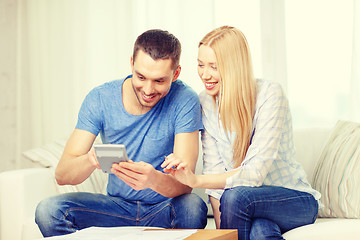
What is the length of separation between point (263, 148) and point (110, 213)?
2.11ft

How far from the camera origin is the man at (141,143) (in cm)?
179

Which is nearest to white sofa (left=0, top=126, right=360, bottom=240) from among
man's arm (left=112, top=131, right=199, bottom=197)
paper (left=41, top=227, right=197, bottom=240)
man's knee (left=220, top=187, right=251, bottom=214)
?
man's arm (left=112, top=131, right=199, bottom=197)

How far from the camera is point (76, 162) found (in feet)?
6.13

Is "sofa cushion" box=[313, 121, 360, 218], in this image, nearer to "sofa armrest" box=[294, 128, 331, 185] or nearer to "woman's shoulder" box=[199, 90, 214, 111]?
"sofa armrest" box=[294, 128, 331, 185]

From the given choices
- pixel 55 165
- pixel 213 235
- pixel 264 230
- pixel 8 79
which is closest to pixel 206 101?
pixel 264 230

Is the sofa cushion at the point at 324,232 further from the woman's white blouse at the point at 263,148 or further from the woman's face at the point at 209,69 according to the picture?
the woman's face at the point at 209,69

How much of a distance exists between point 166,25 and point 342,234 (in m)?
2.08

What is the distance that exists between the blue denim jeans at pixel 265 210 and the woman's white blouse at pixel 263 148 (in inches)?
2.5

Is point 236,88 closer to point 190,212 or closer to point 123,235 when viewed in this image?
point 190,212

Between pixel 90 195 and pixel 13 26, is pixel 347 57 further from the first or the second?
pixel 13 26

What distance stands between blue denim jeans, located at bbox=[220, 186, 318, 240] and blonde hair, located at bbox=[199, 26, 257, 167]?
232 millimetres

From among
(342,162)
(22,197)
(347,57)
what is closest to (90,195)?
(22,197)

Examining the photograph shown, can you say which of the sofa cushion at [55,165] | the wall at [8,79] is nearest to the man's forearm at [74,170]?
the sofa cushion at [55,165]

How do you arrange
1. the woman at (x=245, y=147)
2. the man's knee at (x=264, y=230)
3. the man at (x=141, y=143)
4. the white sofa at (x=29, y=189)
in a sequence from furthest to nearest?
the white sofa at (x=29, y=189)
the man at (x=141, y=143)
the woman at (x=245, y=147)
the man's knee at (x=264, y=230)
